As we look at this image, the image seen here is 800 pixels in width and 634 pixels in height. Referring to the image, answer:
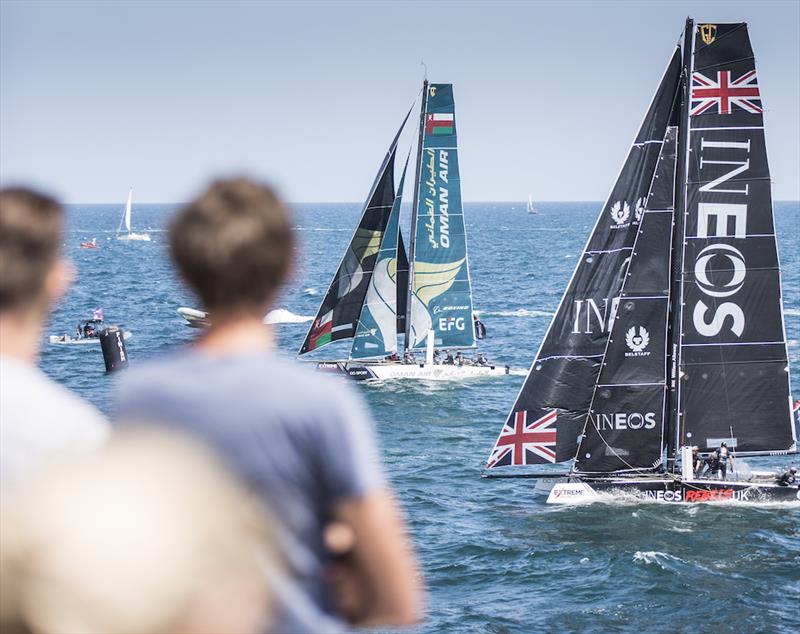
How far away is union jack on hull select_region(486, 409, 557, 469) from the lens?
80.3 ft

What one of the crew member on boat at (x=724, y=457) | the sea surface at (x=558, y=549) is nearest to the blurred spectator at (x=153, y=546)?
the sea surface at (x=558, y=549)

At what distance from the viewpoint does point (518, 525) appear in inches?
973

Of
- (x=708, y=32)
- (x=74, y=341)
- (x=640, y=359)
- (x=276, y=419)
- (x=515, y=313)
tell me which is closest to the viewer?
(x=276, y=419)

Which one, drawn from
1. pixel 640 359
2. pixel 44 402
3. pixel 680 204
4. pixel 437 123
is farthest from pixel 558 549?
pixel 437 123

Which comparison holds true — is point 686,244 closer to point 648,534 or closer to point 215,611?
point 648,534

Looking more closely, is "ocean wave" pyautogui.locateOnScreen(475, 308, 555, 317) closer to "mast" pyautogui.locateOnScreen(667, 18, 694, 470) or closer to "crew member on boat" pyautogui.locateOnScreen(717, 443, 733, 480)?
"crew member on boat" pyautogui.locateOnScreen(717, 443, 733, 480)

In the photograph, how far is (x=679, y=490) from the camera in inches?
960

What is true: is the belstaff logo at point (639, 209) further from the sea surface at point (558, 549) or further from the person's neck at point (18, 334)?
the person's neck at point (18, 334)

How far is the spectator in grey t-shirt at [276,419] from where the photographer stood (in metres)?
2.32

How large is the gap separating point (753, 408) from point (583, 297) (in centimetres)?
447

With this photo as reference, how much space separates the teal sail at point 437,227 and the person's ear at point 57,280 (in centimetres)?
3840

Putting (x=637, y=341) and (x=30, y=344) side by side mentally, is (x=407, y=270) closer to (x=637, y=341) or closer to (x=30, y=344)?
(x=637, y=341)

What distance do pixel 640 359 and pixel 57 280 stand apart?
2166 centimetres

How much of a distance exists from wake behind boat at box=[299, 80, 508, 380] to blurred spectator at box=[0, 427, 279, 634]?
3891 cm
